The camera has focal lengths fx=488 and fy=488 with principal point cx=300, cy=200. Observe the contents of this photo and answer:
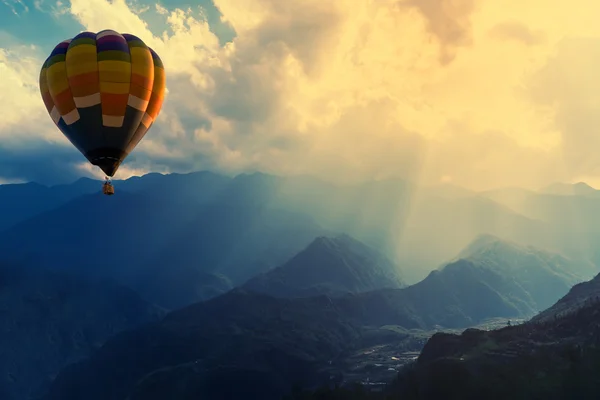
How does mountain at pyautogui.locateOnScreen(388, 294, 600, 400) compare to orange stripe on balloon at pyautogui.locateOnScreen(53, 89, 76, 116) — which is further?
mountain at pyautogui.locateOnScreen(388, 294, 600, 400)

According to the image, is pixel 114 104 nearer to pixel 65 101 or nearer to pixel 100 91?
pixel 100 91

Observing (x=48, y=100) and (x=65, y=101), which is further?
(x=48, y=100)

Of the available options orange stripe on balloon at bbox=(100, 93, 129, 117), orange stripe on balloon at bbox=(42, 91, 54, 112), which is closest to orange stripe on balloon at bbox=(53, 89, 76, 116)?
orange stripe on balloon at bbox=(42, 91, 54, 112)

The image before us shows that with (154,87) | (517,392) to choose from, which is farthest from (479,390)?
(154,87)

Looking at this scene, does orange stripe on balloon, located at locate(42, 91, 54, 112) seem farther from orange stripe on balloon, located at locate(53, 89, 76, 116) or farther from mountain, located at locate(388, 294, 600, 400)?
mountain, located at locate(388, 294, 600, 400)

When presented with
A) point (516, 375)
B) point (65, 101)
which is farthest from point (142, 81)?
point (516, 375)

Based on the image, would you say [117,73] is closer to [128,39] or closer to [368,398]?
[128,39]

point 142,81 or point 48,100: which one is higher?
point 142,81

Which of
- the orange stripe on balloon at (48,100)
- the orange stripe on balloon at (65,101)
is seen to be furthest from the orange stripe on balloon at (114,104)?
the orange stripe on balloon at (48,100)
